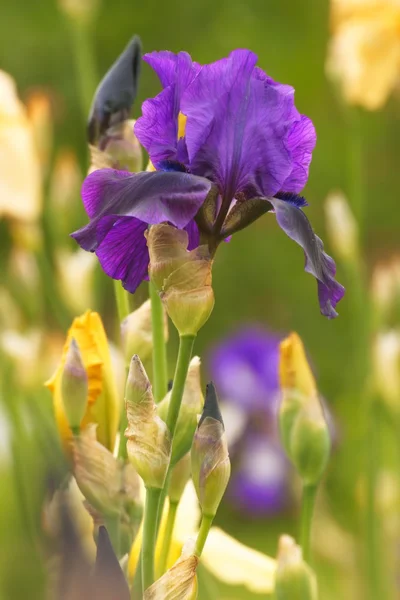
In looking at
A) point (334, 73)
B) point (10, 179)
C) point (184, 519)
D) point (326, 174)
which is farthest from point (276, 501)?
point (184, 519)

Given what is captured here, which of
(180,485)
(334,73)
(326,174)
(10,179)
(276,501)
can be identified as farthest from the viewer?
(326,174)

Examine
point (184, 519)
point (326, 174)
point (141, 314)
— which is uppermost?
point (141, 314)

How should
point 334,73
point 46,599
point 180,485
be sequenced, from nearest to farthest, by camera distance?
point 46,599, point 180,485, point 334,73

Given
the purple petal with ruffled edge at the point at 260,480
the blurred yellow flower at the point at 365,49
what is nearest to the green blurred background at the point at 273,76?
the purple petal with ruffled edge at the point at 260,480

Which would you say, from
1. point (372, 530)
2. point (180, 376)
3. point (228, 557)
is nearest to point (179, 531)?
point (228, 557)

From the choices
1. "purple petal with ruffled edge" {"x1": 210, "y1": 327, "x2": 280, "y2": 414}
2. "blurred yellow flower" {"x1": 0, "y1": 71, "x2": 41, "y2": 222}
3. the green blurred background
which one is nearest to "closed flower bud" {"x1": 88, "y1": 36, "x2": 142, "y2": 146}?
"blurred yellow flower" {"x1": 0, "y1": 71, "x2": 41, "y2": 222}

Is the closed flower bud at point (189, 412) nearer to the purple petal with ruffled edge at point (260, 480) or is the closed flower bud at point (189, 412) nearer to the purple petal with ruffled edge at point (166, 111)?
the purple petal with ruffled edge at point (166, 111)

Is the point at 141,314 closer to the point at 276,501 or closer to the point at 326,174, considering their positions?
the point at 276,501

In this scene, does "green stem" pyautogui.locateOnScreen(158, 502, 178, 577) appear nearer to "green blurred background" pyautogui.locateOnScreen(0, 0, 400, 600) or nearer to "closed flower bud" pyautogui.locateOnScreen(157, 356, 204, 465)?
"closed flower bud" pyautogui.locateOnScreen(157, 356, 204, 465)
